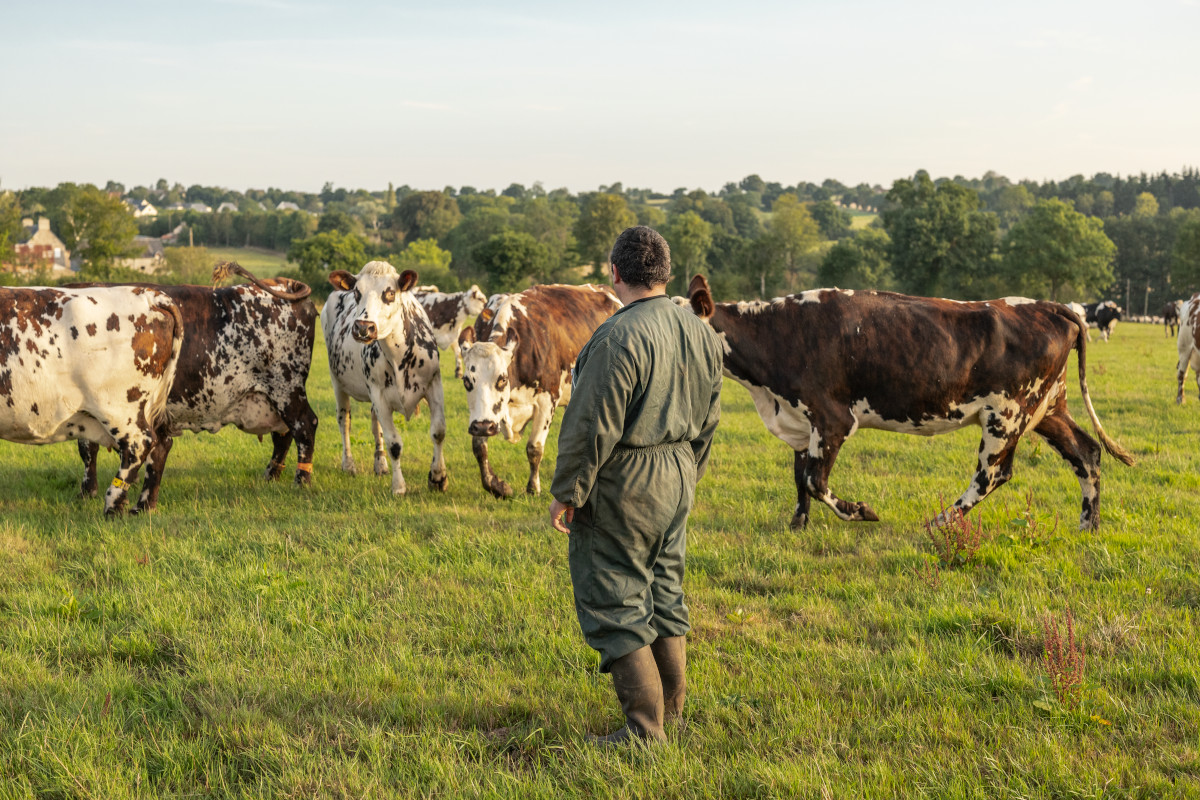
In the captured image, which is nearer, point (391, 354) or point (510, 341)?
point (510, 341)

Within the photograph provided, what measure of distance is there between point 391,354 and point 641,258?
5911mm

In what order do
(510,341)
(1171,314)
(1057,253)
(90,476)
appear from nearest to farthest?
(510,341) → (90,476) → (1171,314) → (1057,253)

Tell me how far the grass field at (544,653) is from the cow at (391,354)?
0.84 meters

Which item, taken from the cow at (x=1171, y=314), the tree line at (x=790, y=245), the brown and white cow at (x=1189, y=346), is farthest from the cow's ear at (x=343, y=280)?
the tree line at (x=790, y=245)

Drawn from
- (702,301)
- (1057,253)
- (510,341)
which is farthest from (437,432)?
(1057,253)

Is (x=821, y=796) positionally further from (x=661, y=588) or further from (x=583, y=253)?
(x=583, y=253)

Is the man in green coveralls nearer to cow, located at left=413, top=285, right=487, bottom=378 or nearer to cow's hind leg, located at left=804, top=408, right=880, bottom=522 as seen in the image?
cow's hind leg, located at left=804, top=408, right=880, bottom=522

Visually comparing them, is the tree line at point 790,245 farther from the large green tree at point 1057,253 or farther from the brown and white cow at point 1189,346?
the brown and white cow at point 1189,346

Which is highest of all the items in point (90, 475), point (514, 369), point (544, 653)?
point (514, 369)

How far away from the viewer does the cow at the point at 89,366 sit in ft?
24.1

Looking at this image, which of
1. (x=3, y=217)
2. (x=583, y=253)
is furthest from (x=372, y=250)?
(x=3, y=217)

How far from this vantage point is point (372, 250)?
113250 millimetres

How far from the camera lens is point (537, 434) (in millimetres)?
9164

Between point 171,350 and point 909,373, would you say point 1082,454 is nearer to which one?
point 909,373
